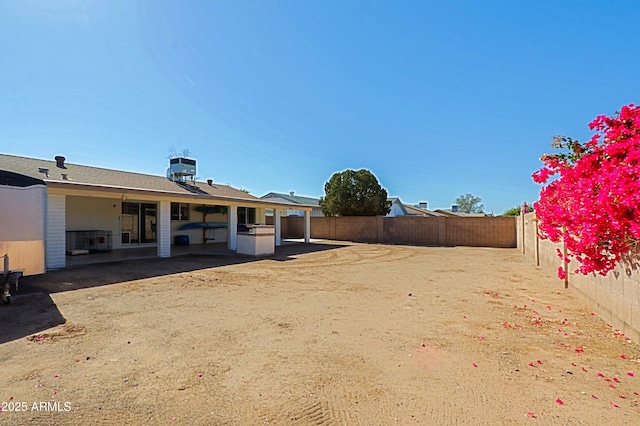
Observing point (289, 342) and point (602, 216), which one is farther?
point (289, 342)

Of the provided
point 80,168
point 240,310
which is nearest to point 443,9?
point 240,310

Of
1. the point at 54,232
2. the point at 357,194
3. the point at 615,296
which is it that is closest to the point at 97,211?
the point at 54,232

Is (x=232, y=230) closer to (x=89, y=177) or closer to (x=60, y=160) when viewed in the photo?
(x=89, y=177)

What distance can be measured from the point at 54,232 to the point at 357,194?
17994 mm

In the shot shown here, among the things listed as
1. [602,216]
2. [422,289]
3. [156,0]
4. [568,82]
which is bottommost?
[422,289]

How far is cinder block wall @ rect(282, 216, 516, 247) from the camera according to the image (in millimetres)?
18578

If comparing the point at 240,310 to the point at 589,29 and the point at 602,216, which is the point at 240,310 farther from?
the point at 589,29

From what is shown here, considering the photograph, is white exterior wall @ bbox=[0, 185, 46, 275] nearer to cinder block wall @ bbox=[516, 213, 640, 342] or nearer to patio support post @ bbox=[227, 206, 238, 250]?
patio support post @ bbox=[227, 206, 238, 250]

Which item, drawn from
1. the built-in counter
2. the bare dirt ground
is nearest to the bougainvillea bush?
the bare dirt ground

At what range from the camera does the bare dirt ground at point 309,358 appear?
2.48 m

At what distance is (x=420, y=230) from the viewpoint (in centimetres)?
2038

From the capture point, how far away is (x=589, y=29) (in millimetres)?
7918

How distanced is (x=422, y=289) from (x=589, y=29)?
7439 millimetres

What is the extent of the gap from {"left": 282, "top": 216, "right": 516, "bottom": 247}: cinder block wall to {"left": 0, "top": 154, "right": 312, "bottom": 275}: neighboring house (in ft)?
12.0
